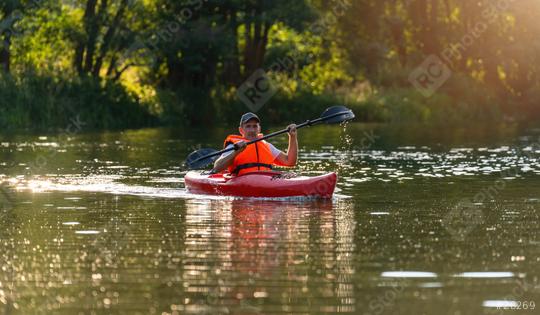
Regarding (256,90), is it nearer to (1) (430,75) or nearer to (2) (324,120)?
(1) (430,75)

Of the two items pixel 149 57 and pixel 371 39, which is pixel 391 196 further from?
pixel 371 39

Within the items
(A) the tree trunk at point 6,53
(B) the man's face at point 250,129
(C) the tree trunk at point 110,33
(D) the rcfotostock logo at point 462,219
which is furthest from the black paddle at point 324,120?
(C) the tree trunk at point 110,33

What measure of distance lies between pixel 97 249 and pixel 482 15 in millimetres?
39480

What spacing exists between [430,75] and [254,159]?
33931 millimetres

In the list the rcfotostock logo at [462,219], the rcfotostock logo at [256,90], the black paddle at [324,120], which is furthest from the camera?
the rcfotostock logo at [256,90]

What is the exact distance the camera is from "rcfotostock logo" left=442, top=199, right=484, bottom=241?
11945 mm

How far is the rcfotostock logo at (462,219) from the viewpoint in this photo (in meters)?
11.9

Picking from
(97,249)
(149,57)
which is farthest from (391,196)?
(149,57)

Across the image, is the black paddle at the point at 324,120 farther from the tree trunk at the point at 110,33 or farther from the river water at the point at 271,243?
the tree trunk at the point at 110,33

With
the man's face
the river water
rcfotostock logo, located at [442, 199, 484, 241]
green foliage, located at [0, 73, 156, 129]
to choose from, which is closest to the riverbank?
green foliage, located at [0, 73, 156, 129]

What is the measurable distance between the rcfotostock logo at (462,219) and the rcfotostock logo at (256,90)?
27581 mm

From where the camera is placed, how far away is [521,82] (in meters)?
47.5

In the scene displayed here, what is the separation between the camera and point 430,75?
161ft

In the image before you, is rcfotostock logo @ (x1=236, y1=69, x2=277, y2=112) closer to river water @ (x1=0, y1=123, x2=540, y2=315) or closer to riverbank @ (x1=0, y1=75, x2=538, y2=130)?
riverbank @ (x1=0, y1=75, x2=538, y2=130)
